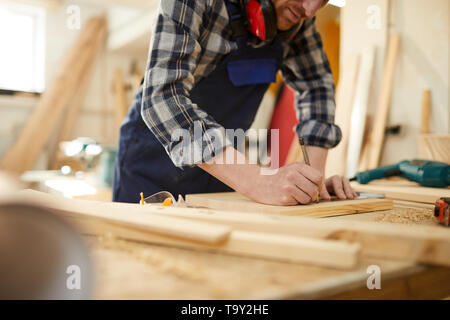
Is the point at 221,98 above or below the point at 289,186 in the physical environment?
above

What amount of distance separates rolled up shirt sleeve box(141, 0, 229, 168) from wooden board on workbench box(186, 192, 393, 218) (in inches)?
5.3

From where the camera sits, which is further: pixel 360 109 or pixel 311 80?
pixel 360 109

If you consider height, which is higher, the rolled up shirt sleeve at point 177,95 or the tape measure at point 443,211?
the rolled up shirt sleeve at point 177,95

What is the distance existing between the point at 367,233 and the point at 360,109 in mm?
2331

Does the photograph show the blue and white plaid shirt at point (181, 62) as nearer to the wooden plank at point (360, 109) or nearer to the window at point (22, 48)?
the wooden plank at point (360, 109)

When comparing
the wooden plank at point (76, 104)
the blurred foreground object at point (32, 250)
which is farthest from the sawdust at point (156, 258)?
the wooden plank at point (76, 104)

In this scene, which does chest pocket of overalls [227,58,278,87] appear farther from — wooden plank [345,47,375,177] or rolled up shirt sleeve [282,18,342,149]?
wooden plank [345,47,375,177]

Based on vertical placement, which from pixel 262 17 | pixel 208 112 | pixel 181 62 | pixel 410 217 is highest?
pixel 262 17

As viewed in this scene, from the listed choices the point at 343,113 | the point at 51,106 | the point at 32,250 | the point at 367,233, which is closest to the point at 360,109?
the point at 343,113

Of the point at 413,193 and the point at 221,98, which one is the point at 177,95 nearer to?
the point at 221,98

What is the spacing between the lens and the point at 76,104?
4625mm

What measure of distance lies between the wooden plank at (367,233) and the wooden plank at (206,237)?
3cm

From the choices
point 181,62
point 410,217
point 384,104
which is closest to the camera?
point 410,217

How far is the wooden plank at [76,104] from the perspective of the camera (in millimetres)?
4508
